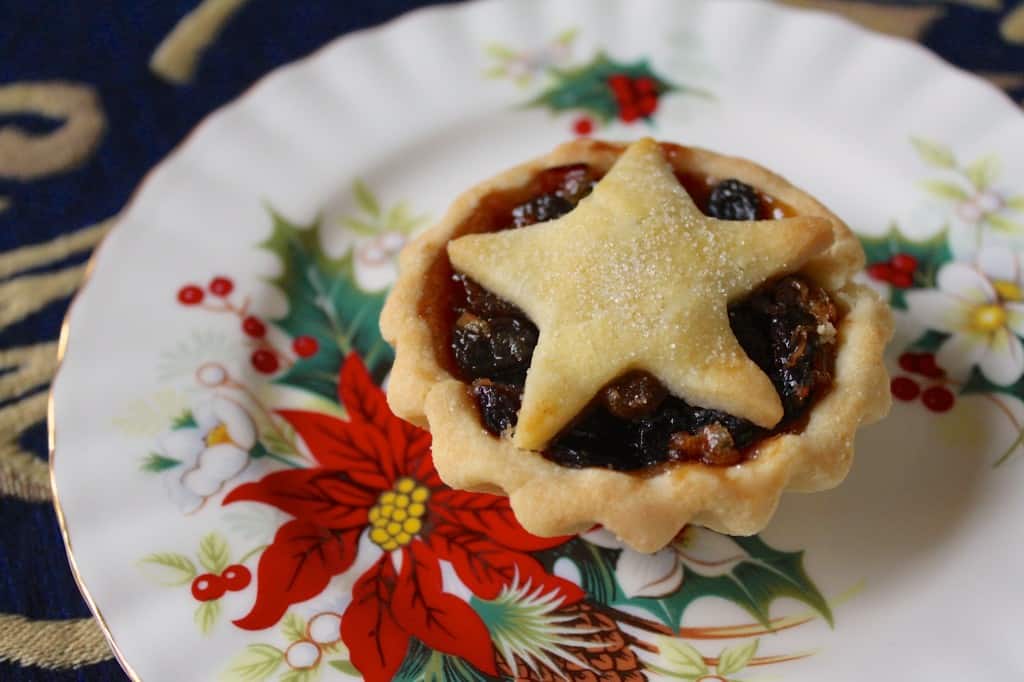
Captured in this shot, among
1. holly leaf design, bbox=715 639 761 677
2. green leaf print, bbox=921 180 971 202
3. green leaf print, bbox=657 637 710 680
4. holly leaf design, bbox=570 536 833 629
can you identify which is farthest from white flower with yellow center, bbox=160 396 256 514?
green leaf print, bbox=921 180 971 202

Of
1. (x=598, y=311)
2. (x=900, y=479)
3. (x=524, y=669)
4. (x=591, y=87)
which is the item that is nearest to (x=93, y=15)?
(x=591, y=87)

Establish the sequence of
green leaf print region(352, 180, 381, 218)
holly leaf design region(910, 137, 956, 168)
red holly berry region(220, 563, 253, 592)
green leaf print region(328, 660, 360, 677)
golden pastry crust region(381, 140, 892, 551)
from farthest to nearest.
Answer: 1. green leaf print region(352, 180, 381, 218)
2. holly leaf design region(910, 137, 956, 168)
3. red holly berry region(220, 563, 253, 592)
4. green leaf print region(328, 660, 360, 677)
5. golden pastry crust region(381, 140, 892, 551)

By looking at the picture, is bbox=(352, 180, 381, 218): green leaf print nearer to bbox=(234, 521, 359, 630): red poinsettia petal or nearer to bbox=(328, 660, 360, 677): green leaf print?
bbox=(234, 521, 359, 630): red poinsettia petal

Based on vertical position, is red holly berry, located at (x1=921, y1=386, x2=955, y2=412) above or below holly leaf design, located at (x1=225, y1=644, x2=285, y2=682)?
above

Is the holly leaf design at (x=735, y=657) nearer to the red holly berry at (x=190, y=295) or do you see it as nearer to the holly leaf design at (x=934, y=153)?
the holly leaf design at (x=934, y=153)

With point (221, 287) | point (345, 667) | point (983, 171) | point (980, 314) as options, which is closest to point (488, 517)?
point (345, 667)

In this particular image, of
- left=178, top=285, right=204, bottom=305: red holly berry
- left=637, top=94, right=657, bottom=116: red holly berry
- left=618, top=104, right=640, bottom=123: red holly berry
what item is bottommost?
left=178, top=285, right=204, bottom=305: red holly berry
